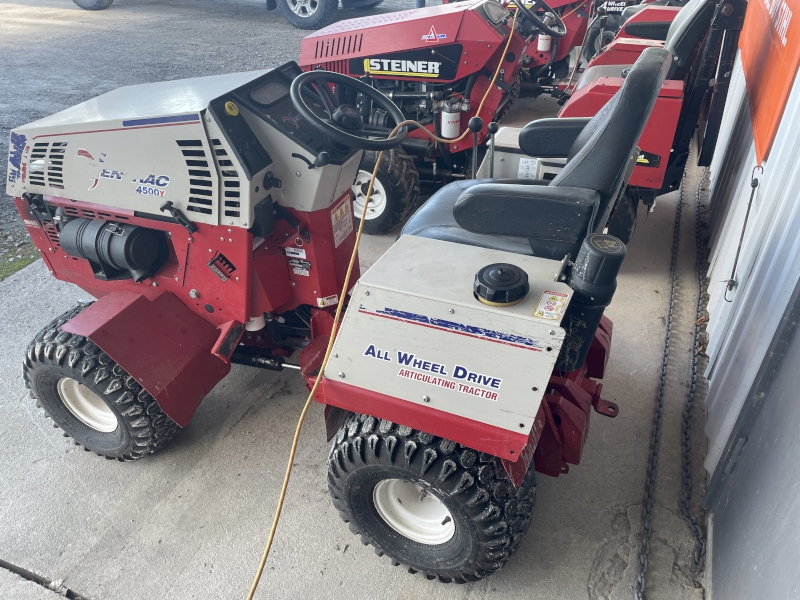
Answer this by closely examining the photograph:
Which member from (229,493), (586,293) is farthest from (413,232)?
(229,493)

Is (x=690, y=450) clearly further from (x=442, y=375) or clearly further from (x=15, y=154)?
(x=15, y=154)

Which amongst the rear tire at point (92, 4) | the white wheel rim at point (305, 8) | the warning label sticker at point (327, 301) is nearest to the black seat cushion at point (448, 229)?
the warning label sticker at point (327, 301)

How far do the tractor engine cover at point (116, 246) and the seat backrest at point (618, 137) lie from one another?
1.40 meters

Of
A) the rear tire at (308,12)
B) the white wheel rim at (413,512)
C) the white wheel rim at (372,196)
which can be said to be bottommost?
the white wheel rim at (413,512)

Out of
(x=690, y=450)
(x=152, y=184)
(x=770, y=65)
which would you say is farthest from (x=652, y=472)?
(x=152, y=184)

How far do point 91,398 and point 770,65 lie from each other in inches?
124

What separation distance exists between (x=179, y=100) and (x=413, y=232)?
0.89 m

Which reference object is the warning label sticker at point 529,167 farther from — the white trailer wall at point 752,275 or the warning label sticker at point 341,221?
the warning label sticker at point 341,221

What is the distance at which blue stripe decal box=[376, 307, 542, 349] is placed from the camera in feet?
4.39

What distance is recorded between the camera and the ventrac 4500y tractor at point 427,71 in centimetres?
360

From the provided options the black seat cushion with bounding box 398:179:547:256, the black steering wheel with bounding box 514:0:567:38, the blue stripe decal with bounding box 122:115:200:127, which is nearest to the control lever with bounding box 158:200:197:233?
the blue stripe decal with bounding box 122:115:200:127

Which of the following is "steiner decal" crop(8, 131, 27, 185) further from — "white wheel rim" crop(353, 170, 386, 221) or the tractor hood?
the tractor hood

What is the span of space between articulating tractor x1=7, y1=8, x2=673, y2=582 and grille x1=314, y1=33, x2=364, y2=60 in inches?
73.0

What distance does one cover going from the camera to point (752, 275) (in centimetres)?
211
